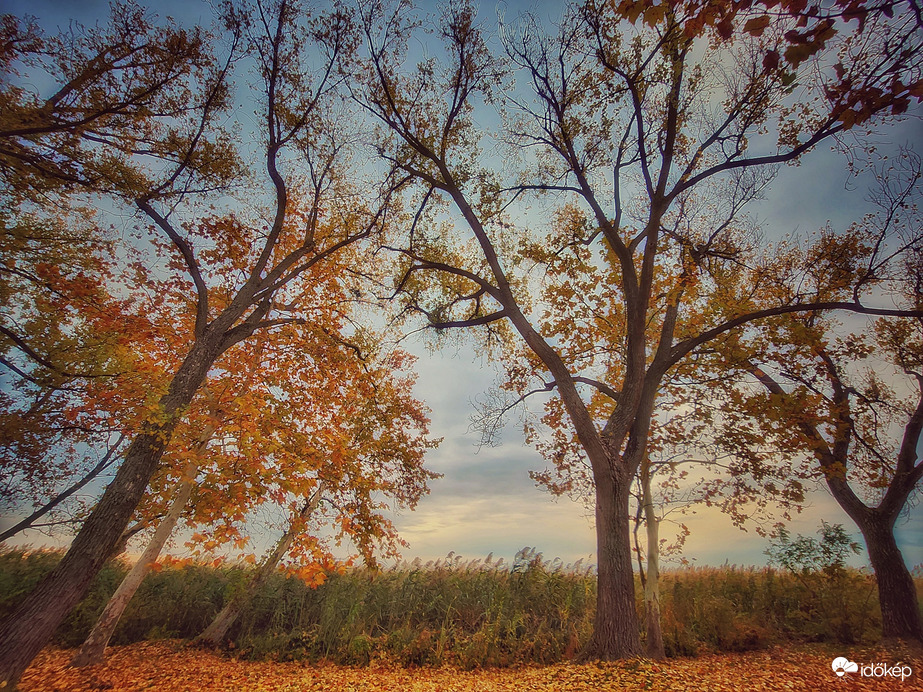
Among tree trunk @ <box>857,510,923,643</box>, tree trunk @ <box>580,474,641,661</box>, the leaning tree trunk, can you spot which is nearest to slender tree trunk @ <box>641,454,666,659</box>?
tree trunk @ <box>580,474,641,661</box>

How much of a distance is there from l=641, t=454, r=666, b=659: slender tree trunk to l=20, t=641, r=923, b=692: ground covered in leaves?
0.87 m

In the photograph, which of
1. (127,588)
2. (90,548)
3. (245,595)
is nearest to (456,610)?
(245,595)

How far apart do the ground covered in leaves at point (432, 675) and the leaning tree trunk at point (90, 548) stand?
29.9 inches

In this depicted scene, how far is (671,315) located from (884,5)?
6568 millimetres

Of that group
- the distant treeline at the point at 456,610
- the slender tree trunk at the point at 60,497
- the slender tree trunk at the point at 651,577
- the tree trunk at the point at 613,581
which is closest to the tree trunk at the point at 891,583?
the distant treeline at the point at 456,610

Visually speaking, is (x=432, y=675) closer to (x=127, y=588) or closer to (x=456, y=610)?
(x=456, y=610)

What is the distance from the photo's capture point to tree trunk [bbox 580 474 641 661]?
6176mm

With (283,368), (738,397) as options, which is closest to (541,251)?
(738,397)

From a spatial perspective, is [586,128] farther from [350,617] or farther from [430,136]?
[350,617]

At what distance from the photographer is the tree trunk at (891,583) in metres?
8.56

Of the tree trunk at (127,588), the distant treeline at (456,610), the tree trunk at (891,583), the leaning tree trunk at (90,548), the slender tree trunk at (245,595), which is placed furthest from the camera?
the slender tree trunk at (245,595)

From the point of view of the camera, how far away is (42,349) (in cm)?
909

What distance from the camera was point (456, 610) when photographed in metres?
10.5

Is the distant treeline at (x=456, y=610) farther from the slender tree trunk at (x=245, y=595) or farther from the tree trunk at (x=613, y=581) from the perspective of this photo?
the tree trunk at (x=613, y=581)
